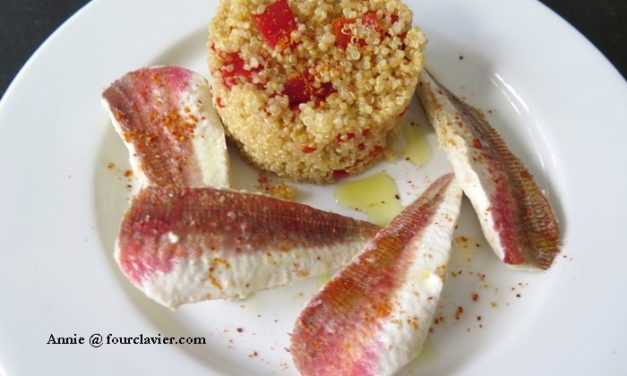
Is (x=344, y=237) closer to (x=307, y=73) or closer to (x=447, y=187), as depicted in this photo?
(x=447, y=187)

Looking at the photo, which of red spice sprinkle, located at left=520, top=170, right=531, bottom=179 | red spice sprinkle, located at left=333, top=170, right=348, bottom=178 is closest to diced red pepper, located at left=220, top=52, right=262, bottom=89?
red spice sprinkle, located at left=333, top=170, right=348, bottom=178

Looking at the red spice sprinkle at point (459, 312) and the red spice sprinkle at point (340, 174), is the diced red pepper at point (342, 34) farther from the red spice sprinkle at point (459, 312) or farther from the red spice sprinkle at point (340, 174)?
the red spice sprinkle at point (459, 312)

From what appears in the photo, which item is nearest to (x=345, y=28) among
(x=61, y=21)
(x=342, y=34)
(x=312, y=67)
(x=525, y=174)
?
(x=342, y=34)

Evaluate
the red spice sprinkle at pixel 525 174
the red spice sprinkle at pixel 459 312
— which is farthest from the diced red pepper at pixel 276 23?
the red spice sprinkle at pixel 459 312

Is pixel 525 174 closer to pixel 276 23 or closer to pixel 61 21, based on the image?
pixel 276 23

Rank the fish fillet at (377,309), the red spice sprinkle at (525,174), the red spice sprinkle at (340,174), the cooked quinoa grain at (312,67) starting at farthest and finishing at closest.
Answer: the red spice sprinkle at (340,174), the red spice sprinkle at (525,174), the cooked quinoa grain at (312,67), the fish fillet at (377,309)

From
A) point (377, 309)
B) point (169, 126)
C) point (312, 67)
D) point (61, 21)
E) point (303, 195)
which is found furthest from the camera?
point (61, 21)

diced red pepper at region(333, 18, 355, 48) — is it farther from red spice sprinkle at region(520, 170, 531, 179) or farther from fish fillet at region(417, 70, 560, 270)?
red spice sprinkle at region(520, 170, 531, 179)
